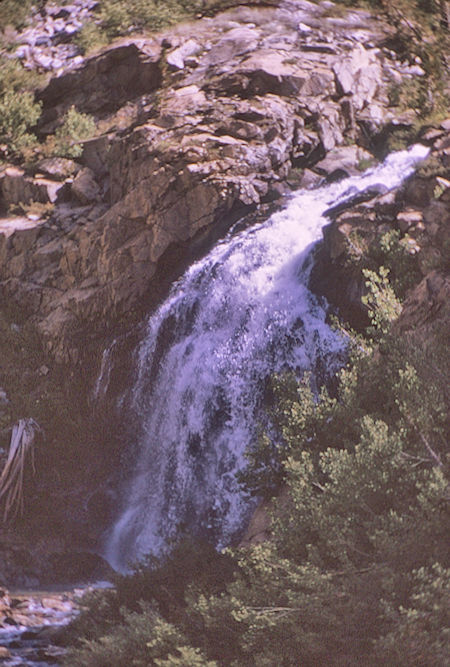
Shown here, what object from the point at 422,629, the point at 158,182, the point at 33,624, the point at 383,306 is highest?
the point at 422,629

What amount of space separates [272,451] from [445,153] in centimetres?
757

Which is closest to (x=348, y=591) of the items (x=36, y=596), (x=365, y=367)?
(x=365, y=367)

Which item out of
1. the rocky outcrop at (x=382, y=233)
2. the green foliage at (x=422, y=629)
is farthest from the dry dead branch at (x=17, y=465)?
the green foliage at (x=422, y=629)

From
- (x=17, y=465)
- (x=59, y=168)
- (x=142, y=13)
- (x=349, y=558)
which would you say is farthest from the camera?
(x=142, y=13)

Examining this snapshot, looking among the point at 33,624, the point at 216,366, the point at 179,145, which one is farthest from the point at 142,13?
the point at 33,624

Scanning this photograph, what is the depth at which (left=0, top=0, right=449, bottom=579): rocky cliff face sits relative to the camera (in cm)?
1545

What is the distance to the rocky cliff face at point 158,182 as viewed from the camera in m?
15.5

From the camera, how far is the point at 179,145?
1688 centimetres

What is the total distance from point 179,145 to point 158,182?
1.21 meters

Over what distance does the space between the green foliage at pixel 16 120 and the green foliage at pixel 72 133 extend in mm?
897

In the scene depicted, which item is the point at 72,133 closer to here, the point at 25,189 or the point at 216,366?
the point at 25,189

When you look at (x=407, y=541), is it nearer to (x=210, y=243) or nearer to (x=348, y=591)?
(x=348, y=591)

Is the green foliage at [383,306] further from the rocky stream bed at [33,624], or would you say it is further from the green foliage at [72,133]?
the green foliage at [72,133]

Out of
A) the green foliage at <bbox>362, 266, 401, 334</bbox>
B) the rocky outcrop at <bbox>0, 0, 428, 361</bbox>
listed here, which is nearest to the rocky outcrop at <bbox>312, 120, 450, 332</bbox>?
the green foliage at <bbox>362, 266, 401, 334</bbox>
